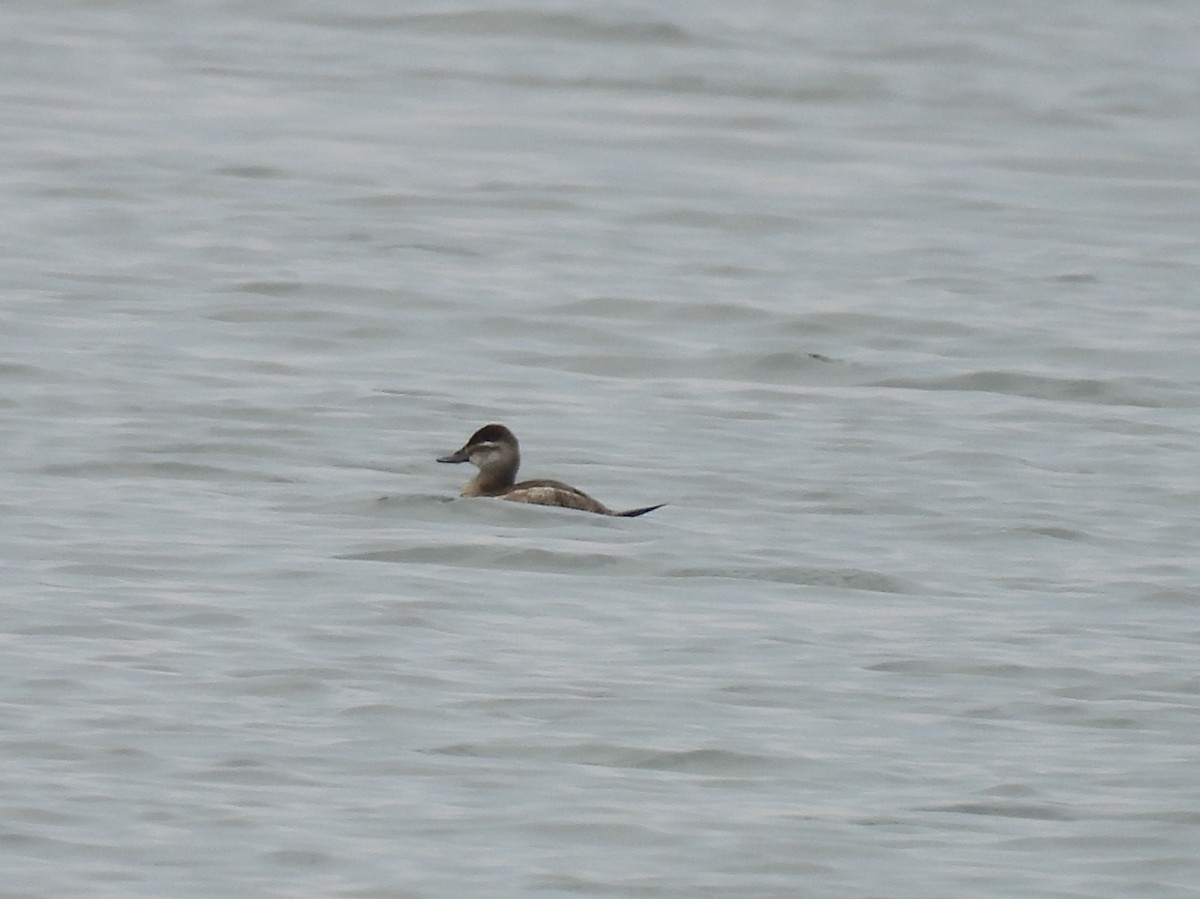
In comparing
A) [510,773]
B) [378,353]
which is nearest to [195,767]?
[510,773]

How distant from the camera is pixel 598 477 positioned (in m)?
15.1

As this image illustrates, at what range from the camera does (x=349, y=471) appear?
1472 centimetres

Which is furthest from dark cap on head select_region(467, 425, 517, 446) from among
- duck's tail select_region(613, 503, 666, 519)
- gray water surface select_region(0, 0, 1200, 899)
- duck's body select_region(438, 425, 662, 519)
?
duck's tail select_region(613, 503, 666, 519)

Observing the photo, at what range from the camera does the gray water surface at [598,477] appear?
930cm

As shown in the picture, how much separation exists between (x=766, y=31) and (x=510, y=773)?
25.0 metres

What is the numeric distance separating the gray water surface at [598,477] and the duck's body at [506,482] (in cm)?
12

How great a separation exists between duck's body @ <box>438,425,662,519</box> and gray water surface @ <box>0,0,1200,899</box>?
0.40 feet

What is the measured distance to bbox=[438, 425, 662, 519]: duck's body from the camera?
13.7m

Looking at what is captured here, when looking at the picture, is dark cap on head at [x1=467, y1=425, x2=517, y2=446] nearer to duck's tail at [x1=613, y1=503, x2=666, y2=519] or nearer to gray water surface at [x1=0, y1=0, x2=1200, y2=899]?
gray water surface at [x1=0, y1=0, x2=1200, y2=899]

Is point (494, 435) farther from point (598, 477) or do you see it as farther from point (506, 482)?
point (598, 477)

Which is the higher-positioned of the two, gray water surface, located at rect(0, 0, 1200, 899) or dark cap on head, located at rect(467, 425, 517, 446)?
dark cap on head, located at rect(467, 425, 517, 446)

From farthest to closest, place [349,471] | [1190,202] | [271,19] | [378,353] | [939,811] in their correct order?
1. [271,19]
2. [1190,202]
3. [378,353]
4. [349,471]
5. [939,811]

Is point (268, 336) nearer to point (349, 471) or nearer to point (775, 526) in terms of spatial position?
point (349, 471)

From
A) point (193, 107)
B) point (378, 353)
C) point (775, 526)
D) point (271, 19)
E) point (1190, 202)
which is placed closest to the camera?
point (775, 526)
